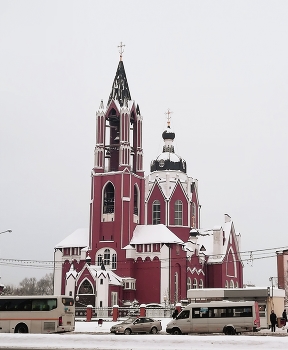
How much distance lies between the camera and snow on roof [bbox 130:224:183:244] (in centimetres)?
6893

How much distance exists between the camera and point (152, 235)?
229ft

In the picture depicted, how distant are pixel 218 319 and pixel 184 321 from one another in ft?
6.38

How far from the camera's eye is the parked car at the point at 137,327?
1426 inches

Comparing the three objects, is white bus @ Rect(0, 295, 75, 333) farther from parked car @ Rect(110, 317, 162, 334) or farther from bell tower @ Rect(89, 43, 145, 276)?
bell tower @ Rect(89, 43, 145, 276)

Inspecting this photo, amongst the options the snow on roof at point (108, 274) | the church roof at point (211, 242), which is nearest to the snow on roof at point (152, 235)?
the snow on roof at point (108, 274)

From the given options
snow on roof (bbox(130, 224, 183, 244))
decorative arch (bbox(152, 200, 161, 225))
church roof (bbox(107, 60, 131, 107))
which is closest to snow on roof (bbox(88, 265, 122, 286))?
snow on roof (bbox(130, 224, 183, 244))

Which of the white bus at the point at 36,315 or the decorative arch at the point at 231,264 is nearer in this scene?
the white bus at the point at 36,315

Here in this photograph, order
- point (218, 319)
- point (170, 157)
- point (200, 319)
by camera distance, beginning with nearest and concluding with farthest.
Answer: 1. point (218, 319)
2. point (200, 319)
3. point (170, 157)

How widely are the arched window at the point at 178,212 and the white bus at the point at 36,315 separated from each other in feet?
148

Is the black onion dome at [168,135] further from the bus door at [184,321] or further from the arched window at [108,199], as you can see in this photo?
the bus door at [184,321]

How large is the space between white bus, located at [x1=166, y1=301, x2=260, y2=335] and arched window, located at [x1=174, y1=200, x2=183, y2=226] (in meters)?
45.1

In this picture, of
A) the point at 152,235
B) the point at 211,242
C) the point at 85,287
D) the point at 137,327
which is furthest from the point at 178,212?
the point at 137,327

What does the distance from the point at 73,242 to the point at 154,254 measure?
10909 millimetres

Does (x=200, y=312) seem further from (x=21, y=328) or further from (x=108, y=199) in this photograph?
(x=108, y=199)
